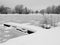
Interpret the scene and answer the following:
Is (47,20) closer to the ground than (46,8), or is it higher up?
closer to the ground

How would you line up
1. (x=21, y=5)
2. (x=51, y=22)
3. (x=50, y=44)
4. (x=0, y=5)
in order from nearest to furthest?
1. (x=50, y=44)
2. (x=51, y=22)
3. (x=0, y=5)
4. (x=21, y=5)

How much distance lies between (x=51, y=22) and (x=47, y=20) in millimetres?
534

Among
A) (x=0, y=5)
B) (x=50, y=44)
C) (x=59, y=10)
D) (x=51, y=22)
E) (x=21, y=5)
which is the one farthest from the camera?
(x=21, y=5)

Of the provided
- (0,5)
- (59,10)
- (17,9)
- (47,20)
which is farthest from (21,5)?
(47,20)

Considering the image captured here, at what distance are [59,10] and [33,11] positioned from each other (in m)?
13.3

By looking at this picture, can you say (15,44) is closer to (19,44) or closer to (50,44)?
(19,44)

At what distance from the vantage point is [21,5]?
38375 mm

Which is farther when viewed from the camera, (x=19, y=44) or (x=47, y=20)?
(x=47, y=20)

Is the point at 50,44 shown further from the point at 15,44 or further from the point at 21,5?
the point at 21,5

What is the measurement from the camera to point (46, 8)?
3875cm

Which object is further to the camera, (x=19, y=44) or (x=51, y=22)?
(x=51, y=22)

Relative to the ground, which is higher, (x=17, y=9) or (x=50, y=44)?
(x=17, y=9)

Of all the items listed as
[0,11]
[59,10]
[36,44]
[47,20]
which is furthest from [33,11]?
[36,44]

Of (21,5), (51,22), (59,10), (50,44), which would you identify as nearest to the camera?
(50,44)
